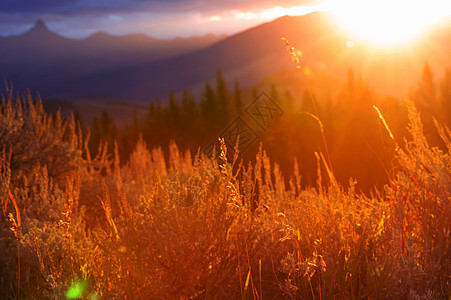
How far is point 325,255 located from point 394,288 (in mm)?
506

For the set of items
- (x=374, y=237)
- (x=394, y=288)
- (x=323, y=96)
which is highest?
(x=374, y=237)

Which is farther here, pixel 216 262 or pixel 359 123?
pixel 359 123

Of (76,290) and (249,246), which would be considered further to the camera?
(249,246)

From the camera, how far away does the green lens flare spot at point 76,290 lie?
2947mm

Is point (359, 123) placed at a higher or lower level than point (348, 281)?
lower

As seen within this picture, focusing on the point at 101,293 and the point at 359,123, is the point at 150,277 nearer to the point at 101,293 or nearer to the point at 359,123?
the point at 101,293

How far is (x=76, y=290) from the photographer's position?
3.00 meters

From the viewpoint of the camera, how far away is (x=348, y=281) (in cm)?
305

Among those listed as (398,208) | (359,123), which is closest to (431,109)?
(359,123)

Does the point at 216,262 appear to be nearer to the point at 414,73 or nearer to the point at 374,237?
the point at 374,237

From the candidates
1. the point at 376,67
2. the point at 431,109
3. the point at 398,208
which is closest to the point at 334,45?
the point at 376,67

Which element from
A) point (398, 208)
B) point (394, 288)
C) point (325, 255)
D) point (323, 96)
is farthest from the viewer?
point (323, 96)

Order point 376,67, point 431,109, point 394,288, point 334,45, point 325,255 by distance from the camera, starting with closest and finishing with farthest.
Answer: point 394,288
point 325,255
point 431,109
point 334,45
point 376,67

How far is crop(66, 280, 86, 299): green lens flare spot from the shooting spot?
9.67ft
